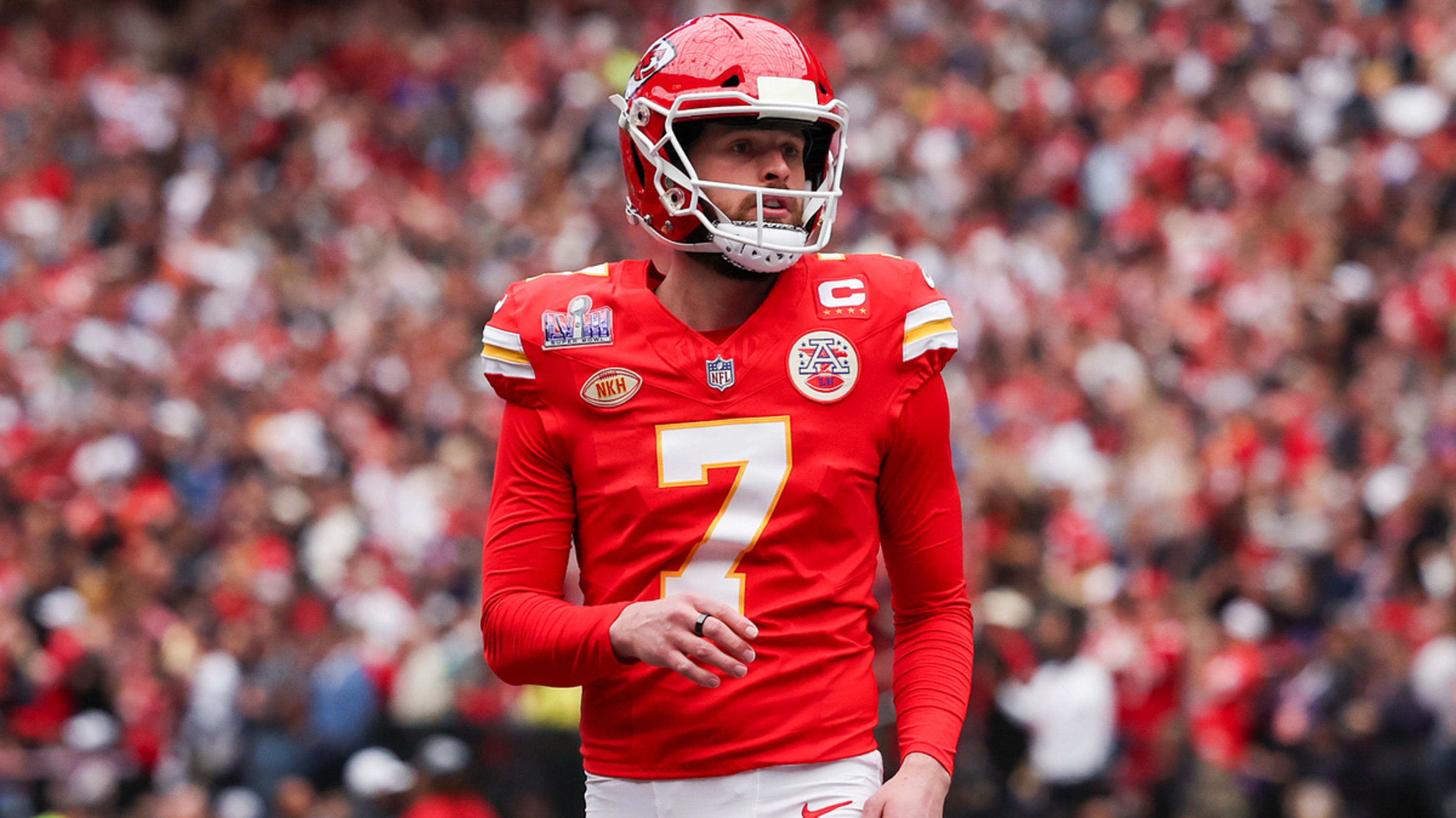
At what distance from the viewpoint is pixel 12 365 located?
13523 mm

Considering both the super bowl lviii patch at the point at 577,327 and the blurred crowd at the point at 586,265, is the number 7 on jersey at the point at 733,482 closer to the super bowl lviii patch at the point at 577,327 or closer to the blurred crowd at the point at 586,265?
the super bowl lviii patch at the point at 577,327

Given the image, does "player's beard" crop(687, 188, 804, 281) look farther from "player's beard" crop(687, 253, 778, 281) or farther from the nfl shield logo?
the nfl shield logo

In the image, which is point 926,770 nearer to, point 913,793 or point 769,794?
point 913,793

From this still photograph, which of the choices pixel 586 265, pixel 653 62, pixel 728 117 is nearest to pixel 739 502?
pixel 728 117

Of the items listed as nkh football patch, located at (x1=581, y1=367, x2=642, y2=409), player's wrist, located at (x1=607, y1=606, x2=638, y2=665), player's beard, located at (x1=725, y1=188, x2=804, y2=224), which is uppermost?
player's beard, located at (x1=725, y1=188, x2=804, y2=224)

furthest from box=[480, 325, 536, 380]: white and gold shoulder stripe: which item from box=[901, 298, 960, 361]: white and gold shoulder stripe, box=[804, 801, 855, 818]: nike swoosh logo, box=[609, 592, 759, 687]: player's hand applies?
box=[804, 801, 855, 818]: nike swoosh logo

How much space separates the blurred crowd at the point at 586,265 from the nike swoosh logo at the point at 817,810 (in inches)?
168

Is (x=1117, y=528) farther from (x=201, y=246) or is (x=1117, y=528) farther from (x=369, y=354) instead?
(x=201, y=246)

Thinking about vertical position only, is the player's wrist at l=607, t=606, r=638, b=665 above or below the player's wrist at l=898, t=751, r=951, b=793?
above

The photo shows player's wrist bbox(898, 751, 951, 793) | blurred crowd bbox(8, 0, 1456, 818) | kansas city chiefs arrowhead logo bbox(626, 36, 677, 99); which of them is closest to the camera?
player's wrist bbox(898, 751, 951, 793)

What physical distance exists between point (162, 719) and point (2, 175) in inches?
332

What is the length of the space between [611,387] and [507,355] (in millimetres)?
207

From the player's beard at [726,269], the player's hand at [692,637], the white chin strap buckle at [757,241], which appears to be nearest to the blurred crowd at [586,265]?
the player's beard at [726,269]

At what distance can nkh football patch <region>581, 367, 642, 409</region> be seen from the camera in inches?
121
